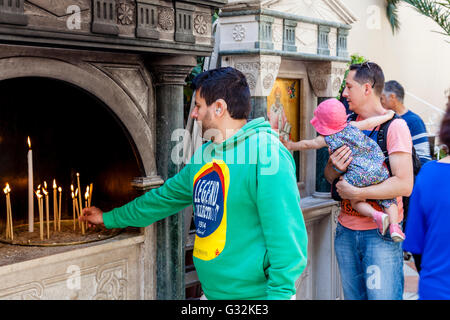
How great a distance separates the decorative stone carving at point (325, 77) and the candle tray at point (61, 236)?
2287mm

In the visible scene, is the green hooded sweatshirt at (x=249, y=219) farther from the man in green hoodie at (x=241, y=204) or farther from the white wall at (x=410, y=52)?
the white wall at (x=410, y=52)

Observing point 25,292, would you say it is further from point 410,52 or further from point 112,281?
point 410,52

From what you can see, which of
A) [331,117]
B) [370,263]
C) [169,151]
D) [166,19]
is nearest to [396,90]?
[331,117]

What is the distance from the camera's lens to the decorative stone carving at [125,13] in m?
2.93

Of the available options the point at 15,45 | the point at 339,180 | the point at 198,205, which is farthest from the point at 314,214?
the point at 15,45

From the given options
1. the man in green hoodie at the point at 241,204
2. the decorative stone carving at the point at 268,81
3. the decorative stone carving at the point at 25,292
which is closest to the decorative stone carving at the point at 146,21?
the man in green hoodie at the point at 241,204

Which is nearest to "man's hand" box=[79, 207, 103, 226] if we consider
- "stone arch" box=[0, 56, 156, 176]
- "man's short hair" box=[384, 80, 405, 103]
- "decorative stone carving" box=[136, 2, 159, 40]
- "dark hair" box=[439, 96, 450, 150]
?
"stone arch" box=[0, 56, 156, 176]

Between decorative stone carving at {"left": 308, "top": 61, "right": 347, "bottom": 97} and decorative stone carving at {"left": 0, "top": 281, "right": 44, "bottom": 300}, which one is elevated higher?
decorative stone carving at {"left": 308, "top": 61, "right": 347, "bottom": 97}

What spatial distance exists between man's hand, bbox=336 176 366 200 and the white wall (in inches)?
215

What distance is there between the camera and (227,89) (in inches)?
98.0

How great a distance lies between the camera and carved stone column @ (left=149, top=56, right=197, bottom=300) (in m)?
3.40

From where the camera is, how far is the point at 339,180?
362 cm

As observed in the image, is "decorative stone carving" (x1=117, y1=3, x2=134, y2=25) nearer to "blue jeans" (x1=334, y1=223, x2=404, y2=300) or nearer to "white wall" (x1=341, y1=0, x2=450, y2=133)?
"blue jeans" (x1=334, y1=223, x2=404, y2=300)

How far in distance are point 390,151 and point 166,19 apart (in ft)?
5.11
